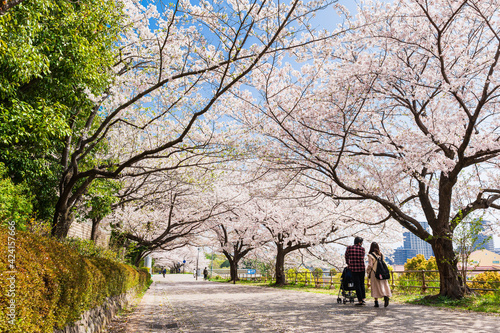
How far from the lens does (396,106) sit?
32.3ft

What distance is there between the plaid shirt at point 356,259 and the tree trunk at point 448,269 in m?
2.51

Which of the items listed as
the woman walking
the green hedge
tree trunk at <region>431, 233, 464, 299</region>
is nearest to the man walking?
the woman walking

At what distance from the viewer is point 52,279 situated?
296 centimetres

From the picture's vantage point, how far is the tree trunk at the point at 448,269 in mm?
8680

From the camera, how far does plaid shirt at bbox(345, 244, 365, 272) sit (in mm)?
8273

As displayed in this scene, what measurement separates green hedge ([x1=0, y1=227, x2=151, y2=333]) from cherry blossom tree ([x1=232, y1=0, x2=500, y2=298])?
19.2 feet

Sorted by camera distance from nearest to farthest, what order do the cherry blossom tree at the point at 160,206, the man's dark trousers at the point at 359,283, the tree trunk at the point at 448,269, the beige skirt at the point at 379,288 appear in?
the beige skirt at the point at 379,288 < the man's dark trousers at the point at 359,283 < the tree trunk at the point at 448,269 < the cherry blossom tree at the point at 160,206

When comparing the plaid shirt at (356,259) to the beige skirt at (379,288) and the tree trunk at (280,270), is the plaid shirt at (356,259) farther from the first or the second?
the tree trunk at (280,270)

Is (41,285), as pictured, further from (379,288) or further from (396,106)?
(396,106)

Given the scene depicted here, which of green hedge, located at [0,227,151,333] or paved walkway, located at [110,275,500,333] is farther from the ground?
green hedge, located at [0,227,151,333]

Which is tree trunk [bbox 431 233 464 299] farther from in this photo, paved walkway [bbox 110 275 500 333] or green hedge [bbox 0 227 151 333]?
green hedge [bbox 0 227 151 333]

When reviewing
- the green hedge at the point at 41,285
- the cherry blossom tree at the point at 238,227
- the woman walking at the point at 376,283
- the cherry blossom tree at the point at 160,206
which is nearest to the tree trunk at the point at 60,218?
the cherry blossom tree at the point at 160,206

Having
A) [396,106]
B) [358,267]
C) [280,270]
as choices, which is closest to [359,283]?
[358,267]

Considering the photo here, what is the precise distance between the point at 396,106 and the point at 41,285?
996cm
